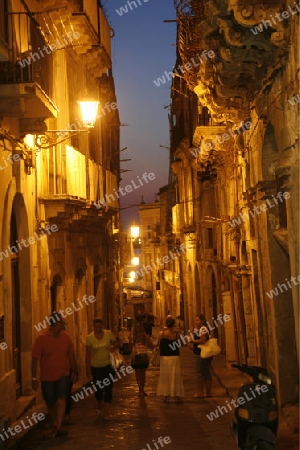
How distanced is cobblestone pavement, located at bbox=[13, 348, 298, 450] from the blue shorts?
527 millimetres

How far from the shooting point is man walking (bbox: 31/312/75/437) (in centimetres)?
918

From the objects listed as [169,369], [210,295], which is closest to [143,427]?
[169,369]

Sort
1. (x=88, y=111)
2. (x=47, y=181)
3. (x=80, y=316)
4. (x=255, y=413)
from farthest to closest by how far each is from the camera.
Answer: (x=80, y=316) → (x=47, y=181) → (x=88, y=111) → (x=255, y=413)

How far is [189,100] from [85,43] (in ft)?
33.3

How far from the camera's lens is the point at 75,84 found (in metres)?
16.8

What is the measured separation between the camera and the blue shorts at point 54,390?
9.20 m

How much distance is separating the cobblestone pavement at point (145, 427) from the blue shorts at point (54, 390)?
0.53 m

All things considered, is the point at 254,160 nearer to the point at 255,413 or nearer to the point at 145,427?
the point at 145,427

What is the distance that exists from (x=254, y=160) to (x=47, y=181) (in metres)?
4.49

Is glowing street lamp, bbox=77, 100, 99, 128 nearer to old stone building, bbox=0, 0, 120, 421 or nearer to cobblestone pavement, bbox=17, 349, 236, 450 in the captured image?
old stone building, bbox=0, 0, 120, 421

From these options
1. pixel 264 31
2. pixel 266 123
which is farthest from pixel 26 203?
pixel 264 31

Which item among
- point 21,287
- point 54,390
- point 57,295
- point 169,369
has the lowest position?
point 169,369

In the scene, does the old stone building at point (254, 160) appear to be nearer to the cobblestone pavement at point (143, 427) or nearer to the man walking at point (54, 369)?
the cobblestone pavement at point (143, 427)

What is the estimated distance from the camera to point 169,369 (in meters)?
11.8
